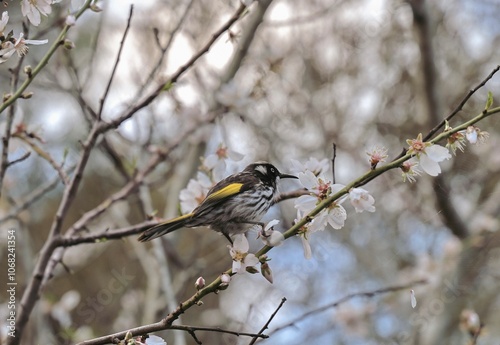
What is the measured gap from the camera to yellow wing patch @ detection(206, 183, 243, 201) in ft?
5.99

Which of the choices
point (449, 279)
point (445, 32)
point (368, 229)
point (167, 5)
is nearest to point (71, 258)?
point (167, 5)

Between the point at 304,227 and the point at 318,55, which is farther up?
the point at 318,55

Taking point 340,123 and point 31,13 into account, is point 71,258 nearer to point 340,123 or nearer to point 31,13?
point 340,123

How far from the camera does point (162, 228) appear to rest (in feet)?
5.50

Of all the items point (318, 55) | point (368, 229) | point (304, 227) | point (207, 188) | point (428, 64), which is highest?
point (318, 55)

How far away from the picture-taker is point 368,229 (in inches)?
197

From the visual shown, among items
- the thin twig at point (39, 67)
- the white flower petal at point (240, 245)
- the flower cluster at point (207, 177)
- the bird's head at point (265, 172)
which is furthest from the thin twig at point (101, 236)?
the white flower petal at point (240, 245)

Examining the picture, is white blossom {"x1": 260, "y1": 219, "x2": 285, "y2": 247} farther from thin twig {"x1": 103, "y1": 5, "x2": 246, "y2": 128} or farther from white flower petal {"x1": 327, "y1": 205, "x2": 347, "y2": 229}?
thin twig {"x1": 103, "y1": 5, "x2": 246, "y2": 128}

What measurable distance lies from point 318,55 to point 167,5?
194 cm

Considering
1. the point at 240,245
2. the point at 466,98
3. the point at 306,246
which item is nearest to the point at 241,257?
the point at 240,245

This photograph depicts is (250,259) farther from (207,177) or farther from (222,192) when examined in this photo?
(207,177)

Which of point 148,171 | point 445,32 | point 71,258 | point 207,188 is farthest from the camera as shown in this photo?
point 445,32

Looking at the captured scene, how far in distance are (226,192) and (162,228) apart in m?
0.25

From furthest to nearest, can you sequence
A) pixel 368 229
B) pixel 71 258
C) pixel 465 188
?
pixel 368 229 < pixel 71 258 < pixel 465 188
